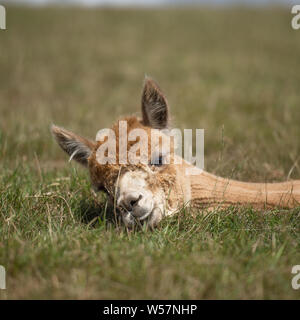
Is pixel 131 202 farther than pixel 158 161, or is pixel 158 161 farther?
pixel 158 161

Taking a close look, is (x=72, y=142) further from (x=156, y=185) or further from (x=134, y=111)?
(x=134, y=111)

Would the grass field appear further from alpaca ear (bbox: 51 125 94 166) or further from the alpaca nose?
alpaca ear (bbox: 51 125 94 166)

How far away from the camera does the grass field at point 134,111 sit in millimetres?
2711

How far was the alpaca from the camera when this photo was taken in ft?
10.9

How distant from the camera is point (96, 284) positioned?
2.68 meters

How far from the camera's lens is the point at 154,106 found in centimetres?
395

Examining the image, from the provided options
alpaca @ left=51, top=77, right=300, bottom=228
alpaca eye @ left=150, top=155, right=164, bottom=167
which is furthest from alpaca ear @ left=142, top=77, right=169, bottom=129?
alpaca eye @ left=150, top=155, right=164, bottom=167

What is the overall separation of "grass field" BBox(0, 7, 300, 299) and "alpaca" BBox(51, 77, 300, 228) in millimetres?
155

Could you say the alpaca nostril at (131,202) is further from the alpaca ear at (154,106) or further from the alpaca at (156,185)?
the alpaca ear at (154,106)

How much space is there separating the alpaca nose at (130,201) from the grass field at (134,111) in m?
0.21

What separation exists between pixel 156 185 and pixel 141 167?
0.68 ft

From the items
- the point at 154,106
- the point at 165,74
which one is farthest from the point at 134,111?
the point at 154,106

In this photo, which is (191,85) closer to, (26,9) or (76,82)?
(76,82)

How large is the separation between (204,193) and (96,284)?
4.73 feet
